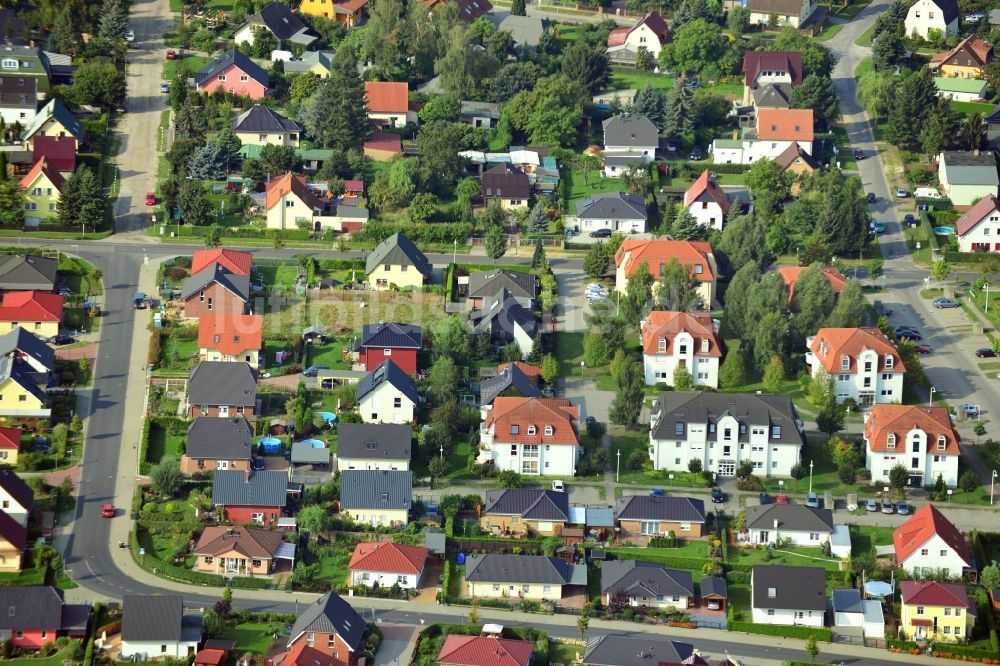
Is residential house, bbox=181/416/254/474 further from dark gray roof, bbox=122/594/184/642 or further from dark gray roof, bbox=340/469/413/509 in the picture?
dark gray roof, bbox=122/594/184/642

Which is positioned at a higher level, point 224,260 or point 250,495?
point 224,260

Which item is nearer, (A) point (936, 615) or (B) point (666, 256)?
(A) point (936, 615)

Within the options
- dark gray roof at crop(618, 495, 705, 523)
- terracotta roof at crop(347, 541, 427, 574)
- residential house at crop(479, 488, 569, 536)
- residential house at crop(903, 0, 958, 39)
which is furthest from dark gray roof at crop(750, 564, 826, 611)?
residential house at crop(903, 0, 958, 39)

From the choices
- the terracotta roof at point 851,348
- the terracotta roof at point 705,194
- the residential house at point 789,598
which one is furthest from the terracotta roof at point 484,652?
the terracotta roof at point 705,194

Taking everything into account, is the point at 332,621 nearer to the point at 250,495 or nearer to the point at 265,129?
the point at 250,495

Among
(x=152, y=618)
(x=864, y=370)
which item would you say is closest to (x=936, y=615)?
(x=864, y=370)

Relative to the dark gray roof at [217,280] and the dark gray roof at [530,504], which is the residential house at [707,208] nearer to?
the dark gray roof at [217,280]

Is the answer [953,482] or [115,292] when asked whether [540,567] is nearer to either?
[953,482]

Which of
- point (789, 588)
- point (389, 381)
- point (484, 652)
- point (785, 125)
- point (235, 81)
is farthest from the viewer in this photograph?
point (235, 81)
